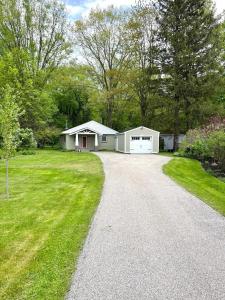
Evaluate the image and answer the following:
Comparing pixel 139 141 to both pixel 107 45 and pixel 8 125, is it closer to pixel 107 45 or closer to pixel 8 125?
pixel 107 45

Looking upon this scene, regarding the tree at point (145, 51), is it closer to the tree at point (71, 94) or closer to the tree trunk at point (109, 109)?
the tree trunk at point (109, 109)

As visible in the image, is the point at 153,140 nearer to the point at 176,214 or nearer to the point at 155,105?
the point at 155,105

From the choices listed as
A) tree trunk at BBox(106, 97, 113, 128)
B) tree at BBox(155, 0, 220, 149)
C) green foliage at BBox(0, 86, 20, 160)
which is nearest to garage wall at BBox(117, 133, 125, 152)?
tree at BBox(155, 0, 220, 149)

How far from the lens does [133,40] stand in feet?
117

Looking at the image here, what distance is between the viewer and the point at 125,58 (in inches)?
1533

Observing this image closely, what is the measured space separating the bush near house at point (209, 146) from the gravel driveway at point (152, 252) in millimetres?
9852

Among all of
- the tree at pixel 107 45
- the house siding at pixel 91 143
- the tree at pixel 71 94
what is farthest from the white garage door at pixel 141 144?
the tree at pixel 71 94

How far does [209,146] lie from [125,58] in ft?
72.8

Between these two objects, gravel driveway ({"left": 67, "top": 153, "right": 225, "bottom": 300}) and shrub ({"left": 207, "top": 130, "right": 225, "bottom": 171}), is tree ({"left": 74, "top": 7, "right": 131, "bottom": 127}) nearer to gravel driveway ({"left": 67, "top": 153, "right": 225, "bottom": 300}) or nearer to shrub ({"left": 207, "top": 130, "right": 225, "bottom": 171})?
shrub ({"left": 207, "top": 130, "right": 225, "bottom": 171})

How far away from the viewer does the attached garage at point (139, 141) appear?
1209 inches

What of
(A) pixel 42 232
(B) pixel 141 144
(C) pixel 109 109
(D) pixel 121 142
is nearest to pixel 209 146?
(B) pixel 141 144

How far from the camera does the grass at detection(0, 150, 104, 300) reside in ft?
14.3

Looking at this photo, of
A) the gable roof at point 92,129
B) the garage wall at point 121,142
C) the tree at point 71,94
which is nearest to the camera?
the garage wall at point 121,142

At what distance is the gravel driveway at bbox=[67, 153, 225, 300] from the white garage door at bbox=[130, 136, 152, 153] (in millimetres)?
20920
